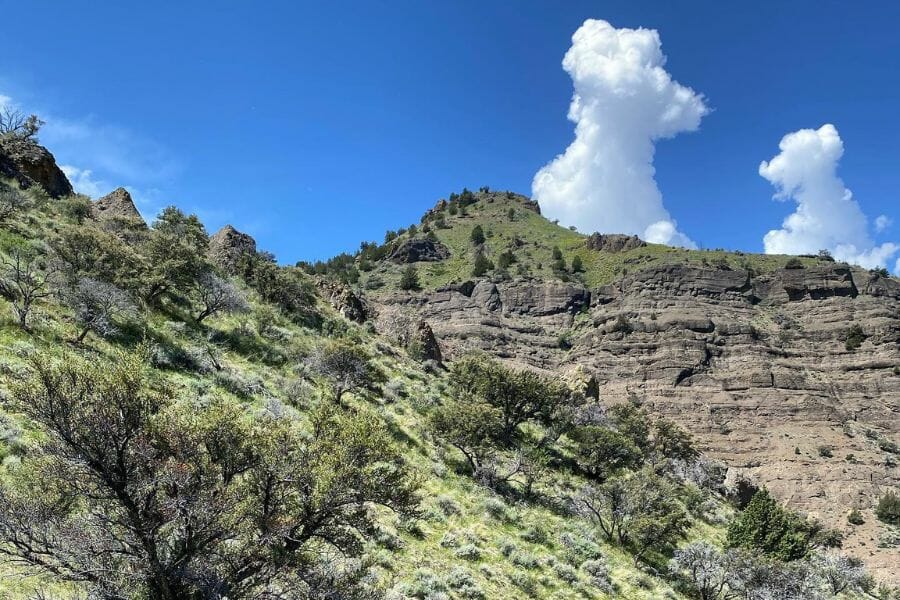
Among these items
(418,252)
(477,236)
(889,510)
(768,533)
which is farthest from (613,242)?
→ (768,533)

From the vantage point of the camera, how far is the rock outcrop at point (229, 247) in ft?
135

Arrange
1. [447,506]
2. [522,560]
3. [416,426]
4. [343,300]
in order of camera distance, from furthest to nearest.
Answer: [343,300]
[416,426]
[447,506]
[522,560]

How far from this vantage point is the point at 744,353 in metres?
67.2

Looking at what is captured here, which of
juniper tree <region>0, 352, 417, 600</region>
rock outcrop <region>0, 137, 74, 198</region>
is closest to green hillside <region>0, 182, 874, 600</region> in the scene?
juniper tree <region>0, 352, 417, 600</region>

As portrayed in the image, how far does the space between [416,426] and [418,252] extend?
73.0m

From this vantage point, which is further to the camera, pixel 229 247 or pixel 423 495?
pixel 229 247

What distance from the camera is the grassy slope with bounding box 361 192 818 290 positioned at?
8844 centimetres

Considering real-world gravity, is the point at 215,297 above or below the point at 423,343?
below

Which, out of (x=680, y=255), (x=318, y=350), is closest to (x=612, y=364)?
(x=680, y=255)

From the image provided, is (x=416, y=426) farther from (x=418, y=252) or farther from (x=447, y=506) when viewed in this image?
(x=418, y=252)

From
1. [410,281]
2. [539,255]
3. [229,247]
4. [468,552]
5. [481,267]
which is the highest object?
[539,255]

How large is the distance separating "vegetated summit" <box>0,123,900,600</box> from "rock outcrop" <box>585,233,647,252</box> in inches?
645

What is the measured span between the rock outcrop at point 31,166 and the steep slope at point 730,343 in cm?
2983

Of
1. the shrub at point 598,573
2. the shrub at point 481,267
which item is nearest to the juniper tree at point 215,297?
the shrub at point 598,573
